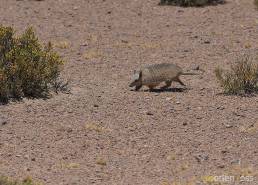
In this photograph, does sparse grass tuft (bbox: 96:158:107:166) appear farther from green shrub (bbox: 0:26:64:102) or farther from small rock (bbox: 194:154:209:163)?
green shrub (bbox: 0:26:64:102)

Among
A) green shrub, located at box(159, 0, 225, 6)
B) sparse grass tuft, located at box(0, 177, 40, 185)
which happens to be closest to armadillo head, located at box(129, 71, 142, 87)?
sparse grass tuft, located at box(0, 177, 40, 185)

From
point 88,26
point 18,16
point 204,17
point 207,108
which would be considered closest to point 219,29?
point 204,17

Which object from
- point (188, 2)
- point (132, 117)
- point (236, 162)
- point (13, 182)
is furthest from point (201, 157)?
point (188, 2)

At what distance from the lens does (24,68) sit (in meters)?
11.5

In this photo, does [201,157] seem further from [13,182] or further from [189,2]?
[189,2]

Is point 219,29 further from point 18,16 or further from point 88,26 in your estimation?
point 18,16

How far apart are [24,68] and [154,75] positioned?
2.24 m

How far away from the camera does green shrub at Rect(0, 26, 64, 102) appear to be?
447 inches

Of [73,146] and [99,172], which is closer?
[99,172]

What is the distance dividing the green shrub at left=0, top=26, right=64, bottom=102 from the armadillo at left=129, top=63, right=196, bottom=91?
1412mm

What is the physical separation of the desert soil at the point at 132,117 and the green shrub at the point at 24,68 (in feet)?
0.88

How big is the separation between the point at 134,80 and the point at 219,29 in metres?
6.19

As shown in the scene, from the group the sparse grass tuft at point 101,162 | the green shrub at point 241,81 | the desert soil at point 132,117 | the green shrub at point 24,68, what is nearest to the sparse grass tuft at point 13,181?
the desert soil at point 132,117

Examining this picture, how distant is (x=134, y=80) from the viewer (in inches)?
494
